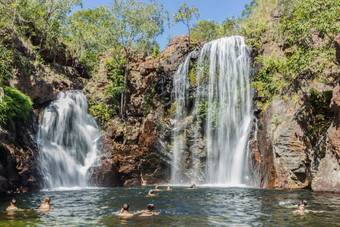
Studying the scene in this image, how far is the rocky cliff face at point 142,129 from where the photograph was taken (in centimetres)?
2848

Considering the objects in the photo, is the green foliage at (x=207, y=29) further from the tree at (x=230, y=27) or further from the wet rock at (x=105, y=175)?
the wet rock at (x=105, y=175)

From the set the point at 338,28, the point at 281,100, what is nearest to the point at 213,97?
the point at 281,100

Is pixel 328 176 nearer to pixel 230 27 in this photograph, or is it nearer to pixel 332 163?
pixel 332 163

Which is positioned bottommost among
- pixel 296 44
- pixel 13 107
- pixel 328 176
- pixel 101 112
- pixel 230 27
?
pixel 328 176

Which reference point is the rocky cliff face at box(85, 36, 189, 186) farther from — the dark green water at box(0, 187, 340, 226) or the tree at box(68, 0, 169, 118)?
the dark green water at box(0, 187, 340, 226)

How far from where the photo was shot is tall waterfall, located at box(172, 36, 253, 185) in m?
28.1

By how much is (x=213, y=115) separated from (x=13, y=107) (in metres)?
17.5

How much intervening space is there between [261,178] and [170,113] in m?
13.1

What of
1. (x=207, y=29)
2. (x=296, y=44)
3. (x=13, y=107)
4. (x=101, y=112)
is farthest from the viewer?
(x=207, y=29)

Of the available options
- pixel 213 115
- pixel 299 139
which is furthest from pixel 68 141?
pixel 299 139

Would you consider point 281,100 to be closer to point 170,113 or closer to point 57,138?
point 170,113

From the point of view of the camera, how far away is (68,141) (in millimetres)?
27953

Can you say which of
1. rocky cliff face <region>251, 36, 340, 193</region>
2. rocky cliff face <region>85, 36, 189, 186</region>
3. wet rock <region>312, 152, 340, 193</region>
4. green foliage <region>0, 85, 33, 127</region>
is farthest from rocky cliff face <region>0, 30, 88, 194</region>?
wet rock <region>312, 152, 340, 193</region>

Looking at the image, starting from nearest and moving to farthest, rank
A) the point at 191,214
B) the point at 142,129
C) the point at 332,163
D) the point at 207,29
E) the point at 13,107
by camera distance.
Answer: the point at 191,214, the point at 332,163, the point at 13,107, the point at 142,129, the point at 207,29
